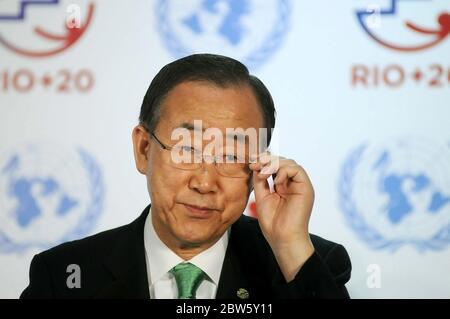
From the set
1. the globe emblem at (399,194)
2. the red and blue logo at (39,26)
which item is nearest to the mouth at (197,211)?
the globe emblem at (399,194)

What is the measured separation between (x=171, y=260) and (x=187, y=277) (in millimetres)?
58

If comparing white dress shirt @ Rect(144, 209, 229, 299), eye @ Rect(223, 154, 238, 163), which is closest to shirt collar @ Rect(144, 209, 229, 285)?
A: white dress shirt @ Rect(144, 209, 229, 299)

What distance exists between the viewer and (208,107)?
1412mm

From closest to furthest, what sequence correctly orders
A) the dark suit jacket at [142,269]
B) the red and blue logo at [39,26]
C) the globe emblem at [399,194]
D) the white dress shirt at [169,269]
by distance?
the dark suit jacket at [142,269] < the white dress shirt at [169,269] < the globe emblem at [399,194] < the red and blue logo at [39,26]

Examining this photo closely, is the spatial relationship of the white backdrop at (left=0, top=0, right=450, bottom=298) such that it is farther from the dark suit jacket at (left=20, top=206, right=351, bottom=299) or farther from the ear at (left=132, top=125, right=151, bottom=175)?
the ear at (left=132, top=125, right=151, bottom=175)

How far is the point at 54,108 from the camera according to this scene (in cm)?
184

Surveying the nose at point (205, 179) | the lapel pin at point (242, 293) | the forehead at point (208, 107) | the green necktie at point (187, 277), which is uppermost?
the forehead at point (208, 107)

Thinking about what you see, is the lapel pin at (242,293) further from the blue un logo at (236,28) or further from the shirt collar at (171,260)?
the blue un logo at (236,28)

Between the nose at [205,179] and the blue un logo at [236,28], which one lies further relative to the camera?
the blue un logo at [236,28]

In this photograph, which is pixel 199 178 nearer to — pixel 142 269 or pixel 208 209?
pixel 208 209

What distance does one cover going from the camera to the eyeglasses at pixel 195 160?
141 centimetres

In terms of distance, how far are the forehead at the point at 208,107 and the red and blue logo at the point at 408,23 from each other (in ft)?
1.84

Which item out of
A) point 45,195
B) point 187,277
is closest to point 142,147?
point 187,277
